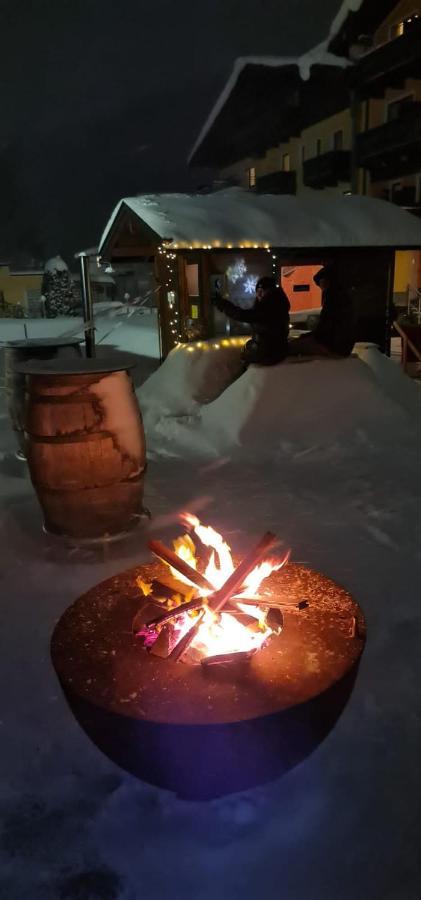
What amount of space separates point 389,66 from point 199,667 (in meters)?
23.1

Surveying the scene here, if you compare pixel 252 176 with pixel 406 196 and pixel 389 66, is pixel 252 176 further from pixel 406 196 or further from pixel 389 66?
pixel 406 196

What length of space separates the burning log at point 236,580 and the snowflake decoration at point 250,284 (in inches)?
384

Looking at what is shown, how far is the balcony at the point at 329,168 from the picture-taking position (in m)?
23.0

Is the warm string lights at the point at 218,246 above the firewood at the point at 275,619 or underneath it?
above

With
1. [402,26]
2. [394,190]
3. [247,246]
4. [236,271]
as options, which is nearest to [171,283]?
[236,271]

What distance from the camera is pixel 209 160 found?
1247 inches

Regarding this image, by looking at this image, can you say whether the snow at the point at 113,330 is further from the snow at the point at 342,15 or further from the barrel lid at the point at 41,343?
the snow at the point at 342,15

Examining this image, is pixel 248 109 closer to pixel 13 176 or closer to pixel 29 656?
pixel 29 656

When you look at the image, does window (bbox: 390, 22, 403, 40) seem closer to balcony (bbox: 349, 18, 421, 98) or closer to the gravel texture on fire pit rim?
balcony (bbox: 349, 18, 421, 98)

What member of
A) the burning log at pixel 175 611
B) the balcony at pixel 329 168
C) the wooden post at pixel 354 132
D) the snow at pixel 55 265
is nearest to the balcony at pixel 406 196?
the wooden post at pixel 354 132

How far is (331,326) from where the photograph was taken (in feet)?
25.7

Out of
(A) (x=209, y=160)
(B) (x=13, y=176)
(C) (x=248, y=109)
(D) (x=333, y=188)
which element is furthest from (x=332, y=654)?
(B) (x=13, y=176)

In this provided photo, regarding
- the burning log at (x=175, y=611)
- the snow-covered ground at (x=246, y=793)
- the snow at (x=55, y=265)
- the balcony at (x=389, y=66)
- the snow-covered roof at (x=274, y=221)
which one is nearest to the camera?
the snow-covered ground at (x=246, y=793)

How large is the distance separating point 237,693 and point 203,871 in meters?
0.64
